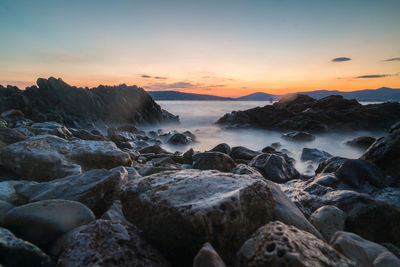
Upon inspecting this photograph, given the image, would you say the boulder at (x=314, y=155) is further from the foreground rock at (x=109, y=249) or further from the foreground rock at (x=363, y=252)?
the foreground rock at (x=109, y=249)

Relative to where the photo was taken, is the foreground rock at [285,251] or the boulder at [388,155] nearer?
the foreground rock at [285,251]

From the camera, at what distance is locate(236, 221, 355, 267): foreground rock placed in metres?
1.42

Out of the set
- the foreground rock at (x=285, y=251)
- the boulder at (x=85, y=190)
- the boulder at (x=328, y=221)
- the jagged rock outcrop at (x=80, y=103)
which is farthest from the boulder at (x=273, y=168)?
the jagged rock outcrop at (x=80, y=103)

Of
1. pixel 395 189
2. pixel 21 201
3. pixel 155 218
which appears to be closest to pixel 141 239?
pixel 155 218

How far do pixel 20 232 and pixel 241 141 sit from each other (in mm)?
18779

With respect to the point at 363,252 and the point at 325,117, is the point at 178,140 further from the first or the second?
the point at 325,117

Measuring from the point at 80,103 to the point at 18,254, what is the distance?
27469mm

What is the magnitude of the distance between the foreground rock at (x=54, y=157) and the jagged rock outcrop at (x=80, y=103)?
64.7 ft

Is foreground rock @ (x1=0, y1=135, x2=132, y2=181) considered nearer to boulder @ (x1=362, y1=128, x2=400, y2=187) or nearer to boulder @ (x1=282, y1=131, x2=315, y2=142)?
boulder @ (x1=362, y1=128, x2=400, y2=187)

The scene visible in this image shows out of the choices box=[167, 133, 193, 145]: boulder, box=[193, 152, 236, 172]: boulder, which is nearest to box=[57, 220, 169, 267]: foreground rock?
box=[193, 152, 236, 172]: boulder

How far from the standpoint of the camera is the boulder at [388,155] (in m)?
5.27

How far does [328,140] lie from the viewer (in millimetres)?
19297

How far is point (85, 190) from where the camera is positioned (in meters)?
2.69

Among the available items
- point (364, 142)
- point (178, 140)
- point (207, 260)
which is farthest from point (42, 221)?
point (364, 142)
